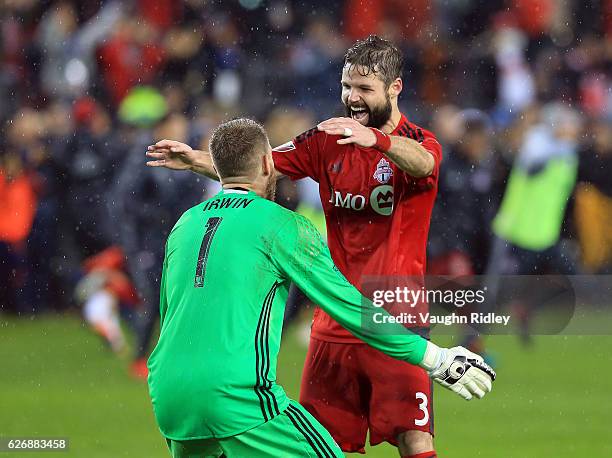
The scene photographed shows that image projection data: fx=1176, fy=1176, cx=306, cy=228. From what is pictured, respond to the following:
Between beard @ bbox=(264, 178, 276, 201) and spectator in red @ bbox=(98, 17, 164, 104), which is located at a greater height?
spectator in red @ bbox=(98, 17, 164, 104)

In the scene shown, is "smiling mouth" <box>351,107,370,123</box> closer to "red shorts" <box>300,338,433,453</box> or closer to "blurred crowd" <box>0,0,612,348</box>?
"red shorts" <box>300,338,433,453</box>

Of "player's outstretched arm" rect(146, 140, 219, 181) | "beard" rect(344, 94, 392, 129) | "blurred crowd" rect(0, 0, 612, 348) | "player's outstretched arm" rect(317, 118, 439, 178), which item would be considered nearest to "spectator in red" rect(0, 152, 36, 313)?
"blurred crowd" rect(0, 0, 612, 348)

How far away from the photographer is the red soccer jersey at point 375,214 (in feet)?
17.0

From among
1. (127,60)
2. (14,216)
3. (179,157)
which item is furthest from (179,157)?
(127,60)

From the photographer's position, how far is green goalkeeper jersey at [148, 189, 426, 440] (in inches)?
159

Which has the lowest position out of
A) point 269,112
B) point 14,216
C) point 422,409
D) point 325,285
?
point 422,409

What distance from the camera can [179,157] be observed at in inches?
211

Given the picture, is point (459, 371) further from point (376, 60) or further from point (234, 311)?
point (376, 60)

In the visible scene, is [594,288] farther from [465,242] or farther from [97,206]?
[97,206]

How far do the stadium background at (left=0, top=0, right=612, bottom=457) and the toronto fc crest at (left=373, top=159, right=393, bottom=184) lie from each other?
3726mm

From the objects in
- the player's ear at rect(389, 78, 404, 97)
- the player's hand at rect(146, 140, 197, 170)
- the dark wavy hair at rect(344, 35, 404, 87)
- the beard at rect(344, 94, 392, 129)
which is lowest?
the player's hand at rect(146, 140, 197, 170)

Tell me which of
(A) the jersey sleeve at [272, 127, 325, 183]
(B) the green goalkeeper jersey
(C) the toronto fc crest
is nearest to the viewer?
(B) the green goalkeeper jersey

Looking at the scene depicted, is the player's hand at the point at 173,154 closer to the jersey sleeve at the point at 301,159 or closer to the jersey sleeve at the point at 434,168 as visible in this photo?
the jersey sleeve at the point at 301,159

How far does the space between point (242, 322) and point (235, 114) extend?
866 cm
